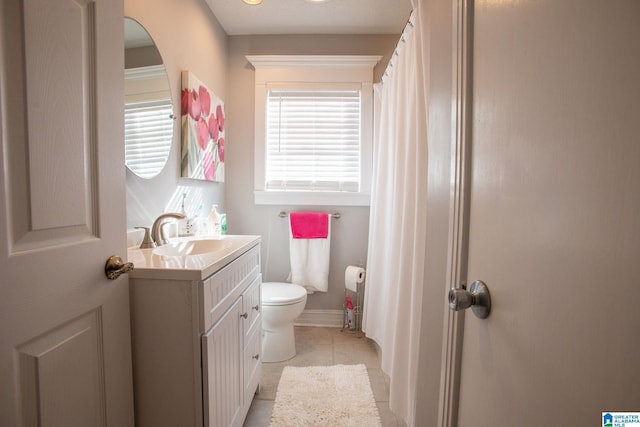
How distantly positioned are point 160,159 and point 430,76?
1.26 m

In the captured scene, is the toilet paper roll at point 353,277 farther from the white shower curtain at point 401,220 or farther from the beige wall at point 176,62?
the beige wall at point 176,62

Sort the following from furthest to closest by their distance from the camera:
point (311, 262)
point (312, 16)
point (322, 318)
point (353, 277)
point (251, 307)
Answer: point (322, 318)
point (311, 262)
point (353, 277)
point (312, 16)
point (251, 307)

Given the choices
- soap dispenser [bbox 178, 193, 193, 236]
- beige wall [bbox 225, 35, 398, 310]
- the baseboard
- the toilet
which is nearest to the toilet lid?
the toilet

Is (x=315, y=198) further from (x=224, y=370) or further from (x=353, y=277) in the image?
(x=224, y=370)

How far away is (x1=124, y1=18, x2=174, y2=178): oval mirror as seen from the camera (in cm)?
119

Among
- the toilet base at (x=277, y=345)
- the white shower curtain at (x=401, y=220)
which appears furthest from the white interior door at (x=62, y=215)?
the toilet base at (x=277, y=345)

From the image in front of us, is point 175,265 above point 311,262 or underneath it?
above

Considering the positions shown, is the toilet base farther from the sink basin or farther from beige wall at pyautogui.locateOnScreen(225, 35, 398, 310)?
the sink basin

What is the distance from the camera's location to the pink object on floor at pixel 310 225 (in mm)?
2311

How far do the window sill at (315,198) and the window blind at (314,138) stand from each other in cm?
6

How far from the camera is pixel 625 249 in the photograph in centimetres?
31

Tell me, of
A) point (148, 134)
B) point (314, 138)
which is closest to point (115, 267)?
point (148, 134)

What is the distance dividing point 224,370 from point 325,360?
104 cm

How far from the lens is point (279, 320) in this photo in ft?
6.01
